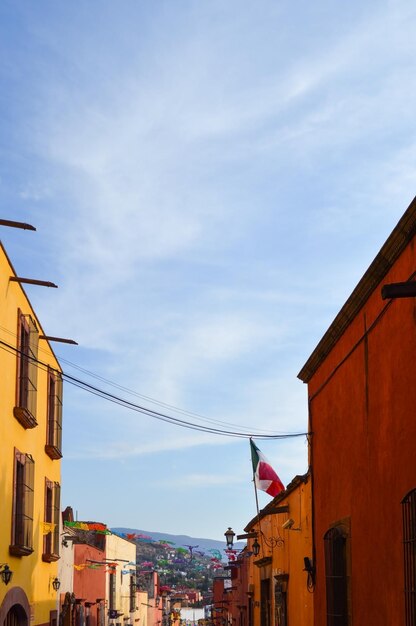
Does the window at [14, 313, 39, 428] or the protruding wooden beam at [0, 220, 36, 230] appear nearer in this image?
the protruding wooden beam at [0, 220, 36, 230]

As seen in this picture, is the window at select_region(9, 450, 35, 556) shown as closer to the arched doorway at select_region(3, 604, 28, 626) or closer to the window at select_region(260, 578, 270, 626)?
the arched doorway at select_region(3, 604, 28, 626)

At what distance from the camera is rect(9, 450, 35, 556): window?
1570 cm

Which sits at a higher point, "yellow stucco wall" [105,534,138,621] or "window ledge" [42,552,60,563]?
"window ledge" [42,552,60,563]

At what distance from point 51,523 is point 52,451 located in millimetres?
1493

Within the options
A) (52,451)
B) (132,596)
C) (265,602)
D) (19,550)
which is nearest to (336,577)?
(19,550)

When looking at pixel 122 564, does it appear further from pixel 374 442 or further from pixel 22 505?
pixel 374 442

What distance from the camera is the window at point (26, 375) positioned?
15891mm

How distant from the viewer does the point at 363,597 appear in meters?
10.5

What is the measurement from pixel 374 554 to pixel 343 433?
7.30 feet

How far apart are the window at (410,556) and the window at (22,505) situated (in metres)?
8.52

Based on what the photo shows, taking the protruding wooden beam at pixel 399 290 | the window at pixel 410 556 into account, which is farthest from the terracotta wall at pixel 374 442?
the protruding wooden beam at pixel 399 290

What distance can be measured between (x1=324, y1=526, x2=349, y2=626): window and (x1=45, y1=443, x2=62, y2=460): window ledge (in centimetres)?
832

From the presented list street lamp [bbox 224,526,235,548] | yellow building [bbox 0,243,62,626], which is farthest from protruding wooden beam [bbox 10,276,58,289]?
street lamp [bbox 224,526,235,548]

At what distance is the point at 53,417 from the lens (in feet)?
65.6
